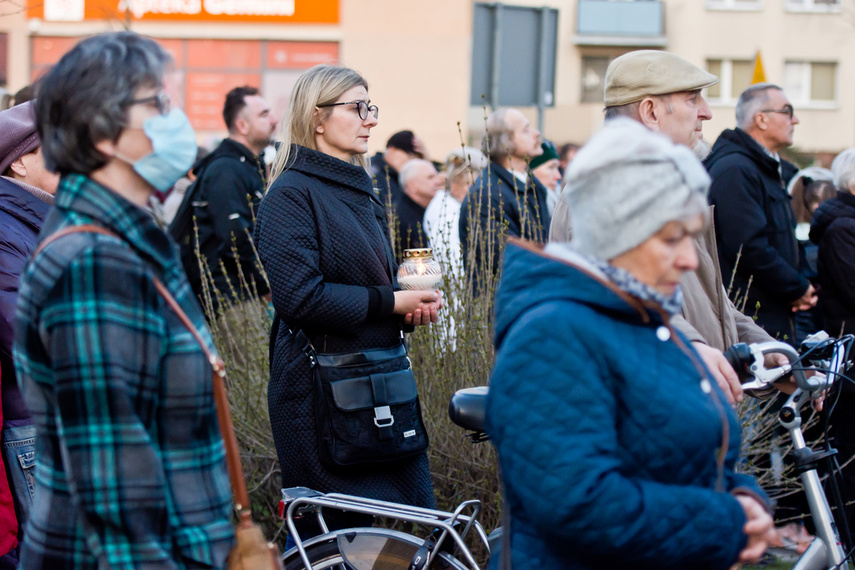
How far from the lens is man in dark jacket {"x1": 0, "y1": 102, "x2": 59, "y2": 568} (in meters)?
3.29

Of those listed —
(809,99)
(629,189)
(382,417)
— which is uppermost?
(809,99)

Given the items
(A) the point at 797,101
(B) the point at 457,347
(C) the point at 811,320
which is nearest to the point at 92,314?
(B) the point at 457,347

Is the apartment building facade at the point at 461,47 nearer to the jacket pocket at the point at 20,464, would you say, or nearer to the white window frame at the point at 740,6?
the white window frame at the point at 740,6

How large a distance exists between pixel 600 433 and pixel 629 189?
454 mm

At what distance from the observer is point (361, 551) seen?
3.17 meters

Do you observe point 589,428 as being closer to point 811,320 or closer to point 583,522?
point 583,522

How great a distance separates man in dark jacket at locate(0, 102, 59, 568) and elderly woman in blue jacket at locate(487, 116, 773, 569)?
6.18ft

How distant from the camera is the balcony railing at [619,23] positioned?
34.5 m

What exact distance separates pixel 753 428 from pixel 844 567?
1393mm

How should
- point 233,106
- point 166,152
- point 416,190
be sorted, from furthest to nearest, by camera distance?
1. point 416,190
2. point 233,106
3. point 166,152

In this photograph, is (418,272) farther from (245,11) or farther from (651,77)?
(245,11)

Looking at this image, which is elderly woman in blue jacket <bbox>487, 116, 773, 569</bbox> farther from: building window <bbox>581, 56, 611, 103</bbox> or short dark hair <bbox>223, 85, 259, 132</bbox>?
building window <bbox>581, 56, 611, 103</bbox>

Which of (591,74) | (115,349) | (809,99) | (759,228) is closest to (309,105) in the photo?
(115,349)

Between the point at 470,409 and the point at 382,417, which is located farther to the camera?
the point at 382,417
